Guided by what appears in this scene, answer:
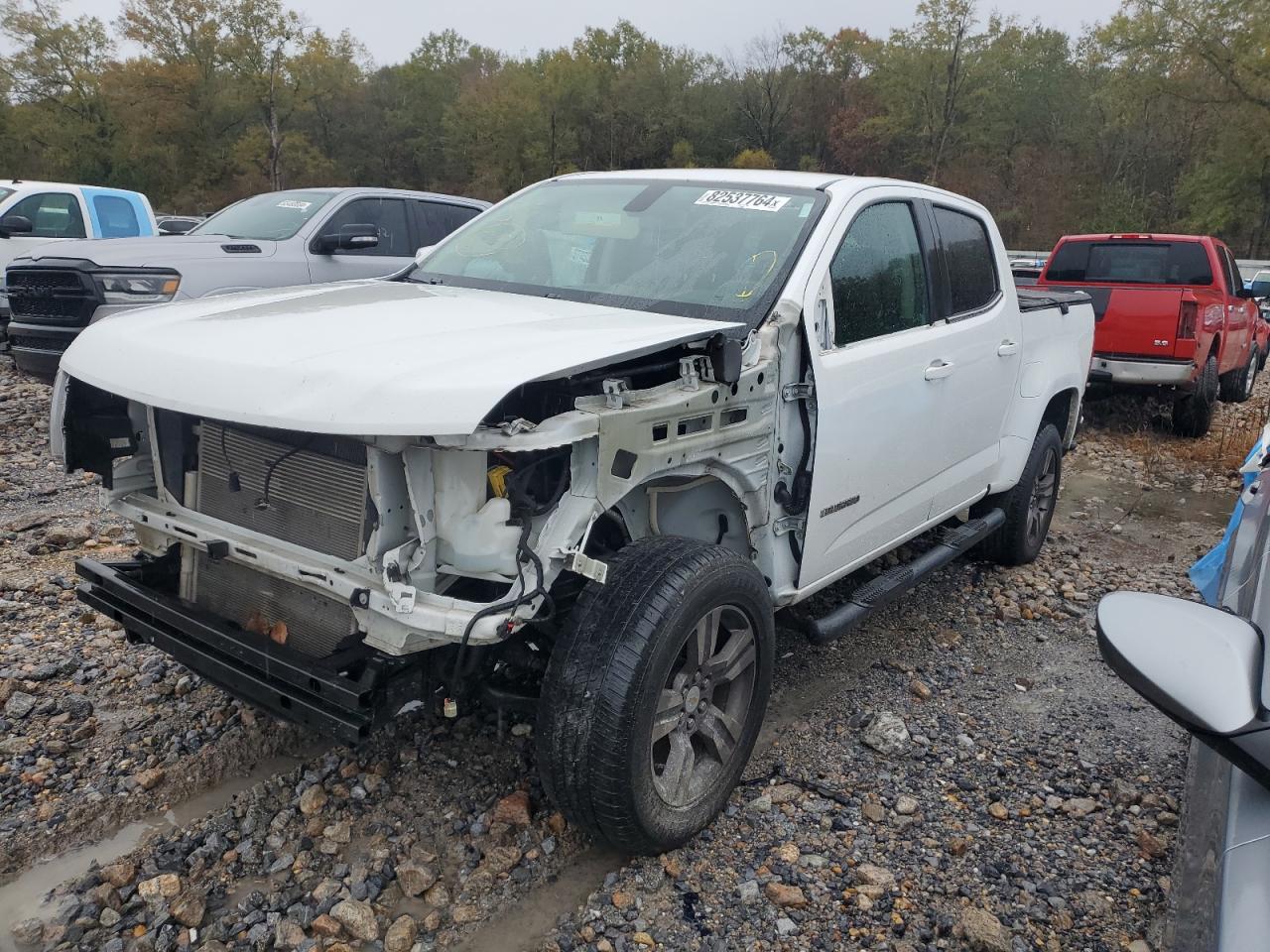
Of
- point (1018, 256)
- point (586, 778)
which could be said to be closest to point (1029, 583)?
point (586, 778)

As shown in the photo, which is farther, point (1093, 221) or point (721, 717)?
point (1093, 221)

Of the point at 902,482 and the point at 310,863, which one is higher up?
the point at 902,482

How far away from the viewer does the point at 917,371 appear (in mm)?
3613

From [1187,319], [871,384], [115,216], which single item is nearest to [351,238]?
[871,384]

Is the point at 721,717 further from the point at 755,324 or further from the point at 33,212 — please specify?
the point at 33,212

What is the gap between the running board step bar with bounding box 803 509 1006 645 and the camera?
3277mm

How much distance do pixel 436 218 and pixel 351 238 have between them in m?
2.10

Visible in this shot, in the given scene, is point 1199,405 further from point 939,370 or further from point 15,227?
point 15,227

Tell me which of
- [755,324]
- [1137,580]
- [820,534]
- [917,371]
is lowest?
[1137,580]

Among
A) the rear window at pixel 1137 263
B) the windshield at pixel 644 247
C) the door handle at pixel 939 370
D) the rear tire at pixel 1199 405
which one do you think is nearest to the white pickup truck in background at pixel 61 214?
the windshield at pixel 644 247

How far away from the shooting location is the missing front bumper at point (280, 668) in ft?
7.43

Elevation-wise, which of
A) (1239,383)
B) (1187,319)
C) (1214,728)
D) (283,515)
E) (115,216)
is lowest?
(1239,383)

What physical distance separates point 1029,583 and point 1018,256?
18.5 meters

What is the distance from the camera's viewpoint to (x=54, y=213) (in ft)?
34.2
